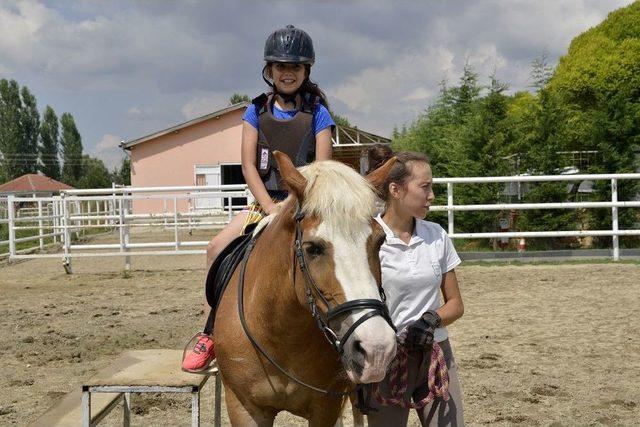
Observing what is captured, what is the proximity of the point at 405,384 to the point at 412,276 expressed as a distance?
0.47 metres

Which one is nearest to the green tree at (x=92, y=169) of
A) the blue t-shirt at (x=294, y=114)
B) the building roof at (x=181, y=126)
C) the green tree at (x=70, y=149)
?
the green tree at (x=70, y=149)

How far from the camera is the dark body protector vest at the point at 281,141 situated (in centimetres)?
318

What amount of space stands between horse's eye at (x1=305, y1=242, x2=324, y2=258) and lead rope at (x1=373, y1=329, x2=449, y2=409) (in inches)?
31.0

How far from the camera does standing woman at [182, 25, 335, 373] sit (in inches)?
125

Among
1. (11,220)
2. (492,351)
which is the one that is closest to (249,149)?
(492,351)

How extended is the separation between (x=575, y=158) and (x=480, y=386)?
923 centimetres

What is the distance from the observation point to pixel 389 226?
2.82 m

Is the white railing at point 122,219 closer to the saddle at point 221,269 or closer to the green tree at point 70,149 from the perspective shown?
the saddle at point 221,269

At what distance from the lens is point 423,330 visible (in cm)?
247

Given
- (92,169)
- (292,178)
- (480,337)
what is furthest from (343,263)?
(92,169)

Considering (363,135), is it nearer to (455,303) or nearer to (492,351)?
(492,351)

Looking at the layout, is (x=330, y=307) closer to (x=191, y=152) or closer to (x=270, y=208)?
(x=270, y=208)

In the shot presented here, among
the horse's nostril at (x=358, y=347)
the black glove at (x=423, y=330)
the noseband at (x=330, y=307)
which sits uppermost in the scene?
Answer: the noseband at (x=330, y=307)

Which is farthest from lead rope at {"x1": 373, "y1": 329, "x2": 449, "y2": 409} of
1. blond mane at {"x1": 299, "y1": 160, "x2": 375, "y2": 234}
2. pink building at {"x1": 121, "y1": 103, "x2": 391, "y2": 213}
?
pink building at {"x1": 121, "y1": 103, "x2": 391, "y2": 213}
